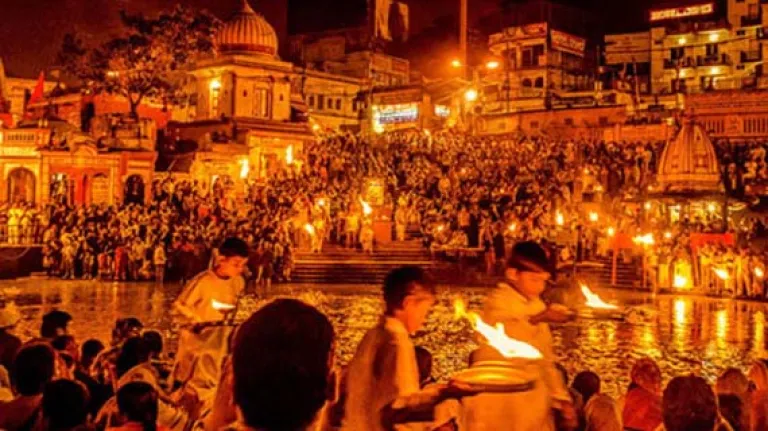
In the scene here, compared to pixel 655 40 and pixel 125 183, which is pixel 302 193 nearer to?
pixel 125 183

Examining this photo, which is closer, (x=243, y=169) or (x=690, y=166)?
(x=690, y=166)

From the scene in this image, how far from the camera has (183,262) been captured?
29406mm

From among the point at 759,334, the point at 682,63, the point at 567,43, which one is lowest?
the point at 759,334

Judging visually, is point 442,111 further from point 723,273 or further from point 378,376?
point 378,376

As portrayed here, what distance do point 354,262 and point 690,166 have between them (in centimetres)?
1483

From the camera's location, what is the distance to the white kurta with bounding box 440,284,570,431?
491cm

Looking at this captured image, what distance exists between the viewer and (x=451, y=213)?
33.6 meters

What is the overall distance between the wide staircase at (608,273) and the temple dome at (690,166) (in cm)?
622

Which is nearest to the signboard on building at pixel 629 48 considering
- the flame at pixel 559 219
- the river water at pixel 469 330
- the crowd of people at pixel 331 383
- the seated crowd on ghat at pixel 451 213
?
the seated crowd on ghat at pixel 451 213

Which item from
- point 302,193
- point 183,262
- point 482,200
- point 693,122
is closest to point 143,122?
point 302,193

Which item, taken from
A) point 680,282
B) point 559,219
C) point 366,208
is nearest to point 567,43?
point 559,219

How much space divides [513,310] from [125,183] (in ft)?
120

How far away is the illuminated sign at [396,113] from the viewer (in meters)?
57.7

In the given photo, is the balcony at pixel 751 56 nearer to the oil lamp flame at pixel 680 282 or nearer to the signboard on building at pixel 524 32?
the signboard on building at pixel 524 32
